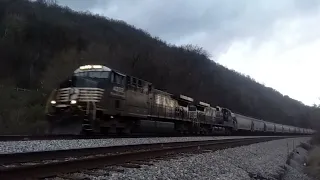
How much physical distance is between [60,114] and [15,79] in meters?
34.4

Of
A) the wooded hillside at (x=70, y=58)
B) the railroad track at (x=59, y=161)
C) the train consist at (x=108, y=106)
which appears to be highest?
the wooded hillside at (x=70, y=58)

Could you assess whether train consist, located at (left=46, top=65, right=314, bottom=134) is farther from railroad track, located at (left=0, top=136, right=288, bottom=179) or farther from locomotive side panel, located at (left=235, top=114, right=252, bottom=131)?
locomotive side panel, located at (left=235, top=114, right=252, bottom=131)

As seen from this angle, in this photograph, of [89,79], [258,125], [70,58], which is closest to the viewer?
[89,79]

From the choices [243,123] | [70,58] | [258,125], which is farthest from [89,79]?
[258,125]

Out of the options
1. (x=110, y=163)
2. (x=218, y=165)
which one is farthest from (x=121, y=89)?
(x=110, y=163)

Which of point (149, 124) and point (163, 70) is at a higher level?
point (163, 70)

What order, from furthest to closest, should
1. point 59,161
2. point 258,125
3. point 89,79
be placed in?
point 258,125 → point 89,79 → point 59,161

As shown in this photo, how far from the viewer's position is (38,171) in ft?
21.4

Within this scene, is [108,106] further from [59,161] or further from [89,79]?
[59,161]

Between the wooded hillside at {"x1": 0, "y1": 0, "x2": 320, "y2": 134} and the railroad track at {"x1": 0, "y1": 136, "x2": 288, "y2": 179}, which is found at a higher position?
the wooded hillside at {"x1": 0, "y1": 0, "x2": 320, "y2": 134}

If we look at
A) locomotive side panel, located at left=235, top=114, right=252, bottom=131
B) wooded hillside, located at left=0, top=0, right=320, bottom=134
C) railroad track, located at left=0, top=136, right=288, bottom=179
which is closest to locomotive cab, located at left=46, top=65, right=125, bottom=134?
railroad track, located at left=0, top=136, right=288, bottom=179

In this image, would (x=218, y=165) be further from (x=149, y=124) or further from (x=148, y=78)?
(x=148, y=78)

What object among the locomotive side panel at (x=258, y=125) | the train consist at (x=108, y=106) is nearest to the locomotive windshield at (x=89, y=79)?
the train consist at (x=108, y=106)

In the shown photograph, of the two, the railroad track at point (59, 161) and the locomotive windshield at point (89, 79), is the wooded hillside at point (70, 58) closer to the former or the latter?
the locomotive windshield at point (89, 79)
